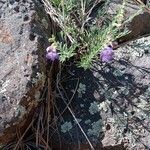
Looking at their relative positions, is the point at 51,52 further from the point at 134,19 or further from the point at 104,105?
the point at 134,19

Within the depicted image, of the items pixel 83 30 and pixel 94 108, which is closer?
pixel 94 108

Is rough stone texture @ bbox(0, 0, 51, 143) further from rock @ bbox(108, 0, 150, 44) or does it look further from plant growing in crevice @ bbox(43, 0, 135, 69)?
rock @ bbox(108, 0, 150, 44)

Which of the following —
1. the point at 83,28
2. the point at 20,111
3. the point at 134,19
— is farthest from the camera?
the point at 134,19

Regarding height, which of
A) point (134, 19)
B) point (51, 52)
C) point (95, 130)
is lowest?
point (95, 130)

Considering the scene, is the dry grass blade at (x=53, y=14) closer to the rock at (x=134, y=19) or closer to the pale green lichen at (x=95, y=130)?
the rock at (x=134, y=19)

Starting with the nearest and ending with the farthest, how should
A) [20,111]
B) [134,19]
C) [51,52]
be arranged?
[20,111] < [51,52] < [134,19]

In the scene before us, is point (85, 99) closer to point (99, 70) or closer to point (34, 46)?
point (99, 70)

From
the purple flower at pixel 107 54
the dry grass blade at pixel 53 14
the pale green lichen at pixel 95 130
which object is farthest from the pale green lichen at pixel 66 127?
the dry grass blade at pixel 53 14

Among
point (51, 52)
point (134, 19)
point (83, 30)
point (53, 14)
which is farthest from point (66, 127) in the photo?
point (134, 19)
